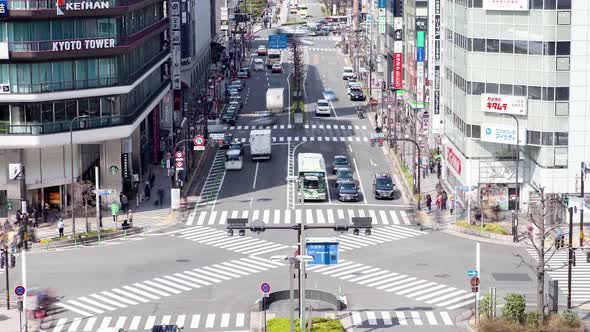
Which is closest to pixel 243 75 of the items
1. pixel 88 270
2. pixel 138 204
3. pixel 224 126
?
pixel 224 126

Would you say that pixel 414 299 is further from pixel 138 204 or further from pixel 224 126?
pixel 224 126

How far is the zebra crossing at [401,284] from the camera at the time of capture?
7300 centimetres

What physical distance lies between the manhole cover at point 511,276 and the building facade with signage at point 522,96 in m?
14.0

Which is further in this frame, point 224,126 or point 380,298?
point 224,126

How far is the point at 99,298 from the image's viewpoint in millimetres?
74375

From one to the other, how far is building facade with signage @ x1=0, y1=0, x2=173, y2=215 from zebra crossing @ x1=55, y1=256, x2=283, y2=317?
19.5 metres

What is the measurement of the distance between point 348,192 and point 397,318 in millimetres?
35842

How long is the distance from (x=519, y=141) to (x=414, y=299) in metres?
26.2

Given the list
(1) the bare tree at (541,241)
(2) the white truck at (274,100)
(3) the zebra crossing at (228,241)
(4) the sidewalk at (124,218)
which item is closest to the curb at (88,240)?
(4) the sidewalk at (124,218)

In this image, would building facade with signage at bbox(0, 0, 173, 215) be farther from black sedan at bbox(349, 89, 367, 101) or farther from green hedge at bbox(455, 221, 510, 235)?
black sedan at bbox(349, 89, 367, 101)

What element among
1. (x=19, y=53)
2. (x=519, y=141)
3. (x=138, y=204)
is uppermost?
(x=19, y=53)

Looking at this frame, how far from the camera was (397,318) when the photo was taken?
6894cm

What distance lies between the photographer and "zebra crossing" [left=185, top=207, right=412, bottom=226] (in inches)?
3802

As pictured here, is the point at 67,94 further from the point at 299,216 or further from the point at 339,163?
the point at 339,163
